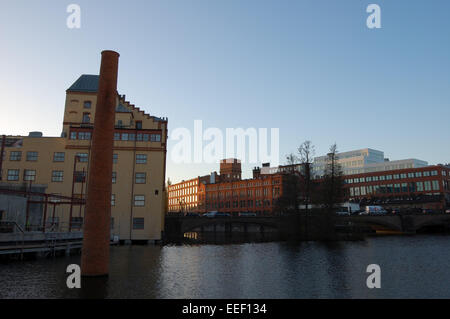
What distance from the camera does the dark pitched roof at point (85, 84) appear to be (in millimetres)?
57125

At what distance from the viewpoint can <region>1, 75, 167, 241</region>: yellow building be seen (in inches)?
1998

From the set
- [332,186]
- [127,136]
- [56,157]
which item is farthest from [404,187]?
[56,157]

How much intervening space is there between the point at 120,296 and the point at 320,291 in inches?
352

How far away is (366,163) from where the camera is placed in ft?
532

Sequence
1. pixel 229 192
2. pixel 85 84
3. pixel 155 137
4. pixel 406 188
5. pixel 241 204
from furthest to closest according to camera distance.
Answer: pixel 229 192
pixel 241 204
pixel 406 188
pixel 85 84
pixel 155 137

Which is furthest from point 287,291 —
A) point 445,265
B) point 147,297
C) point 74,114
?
point 74,114

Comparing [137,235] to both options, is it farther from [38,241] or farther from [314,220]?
[314,220]

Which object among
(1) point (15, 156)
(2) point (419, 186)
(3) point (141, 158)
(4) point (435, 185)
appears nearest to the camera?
(1) point (15, 156)

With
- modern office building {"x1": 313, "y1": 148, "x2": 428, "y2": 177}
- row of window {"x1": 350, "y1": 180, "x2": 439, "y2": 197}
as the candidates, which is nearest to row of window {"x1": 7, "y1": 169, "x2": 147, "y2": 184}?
row of window {"x1": 350, "y1": 180, "x2": 439, "y2": 197}

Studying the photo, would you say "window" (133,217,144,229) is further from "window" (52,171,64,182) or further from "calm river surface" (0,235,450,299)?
"calm river surface" (0,235,450,299)

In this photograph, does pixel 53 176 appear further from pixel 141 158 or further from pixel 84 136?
pixel 141 158

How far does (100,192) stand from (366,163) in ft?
527

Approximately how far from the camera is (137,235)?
50.6 meters

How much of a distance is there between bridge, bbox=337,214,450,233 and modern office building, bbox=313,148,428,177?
244 feet
